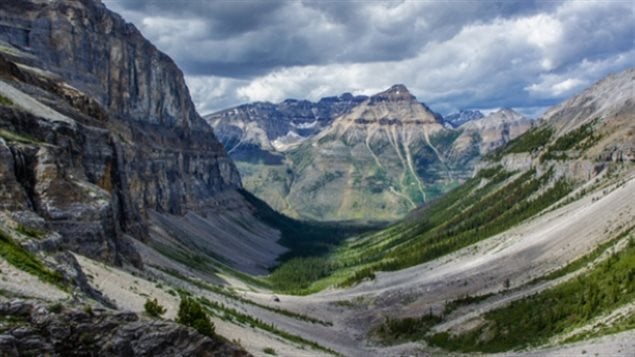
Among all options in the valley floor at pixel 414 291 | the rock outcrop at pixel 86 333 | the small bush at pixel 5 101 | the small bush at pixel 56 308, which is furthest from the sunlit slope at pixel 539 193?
the small bush at pixel 56 308

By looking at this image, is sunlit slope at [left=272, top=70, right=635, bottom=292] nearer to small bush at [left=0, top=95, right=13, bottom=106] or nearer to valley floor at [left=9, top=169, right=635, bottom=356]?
valley floor at [left=9, top=169, right=635, bottom=356]

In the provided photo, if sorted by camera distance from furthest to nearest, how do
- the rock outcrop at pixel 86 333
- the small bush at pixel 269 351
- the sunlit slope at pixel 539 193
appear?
the sunlit slope at pixel 539 193 → the small bush at pixel 269 351 → the rock outcrop at pixel 86 333

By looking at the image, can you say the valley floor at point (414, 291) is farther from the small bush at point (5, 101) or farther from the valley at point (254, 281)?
the small bush at point (5, 101)

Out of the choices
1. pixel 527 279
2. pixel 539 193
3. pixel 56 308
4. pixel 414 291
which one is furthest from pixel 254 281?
pixel 56 308

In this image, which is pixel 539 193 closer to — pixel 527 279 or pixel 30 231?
pixel 527 279

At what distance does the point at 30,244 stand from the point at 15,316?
41.9 ft

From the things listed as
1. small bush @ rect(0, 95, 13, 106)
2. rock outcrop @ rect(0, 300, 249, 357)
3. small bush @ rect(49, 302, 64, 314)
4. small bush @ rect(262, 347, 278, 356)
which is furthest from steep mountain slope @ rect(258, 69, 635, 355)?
small bush @ rect(0, 95, 13, 106)

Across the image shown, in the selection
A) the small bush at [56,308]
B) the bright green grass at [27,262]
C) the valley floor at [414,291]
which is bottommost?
the valley floor at [414,291]

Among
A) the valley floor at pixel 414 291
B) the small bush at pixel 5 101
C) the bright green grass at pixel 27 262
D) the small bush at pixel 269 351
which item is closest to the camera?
the bright green grass at pixel 27 262

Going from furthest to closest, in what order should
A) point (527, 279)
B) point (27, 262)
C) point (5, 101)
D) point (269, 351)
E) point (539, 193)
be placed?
point (539, 193)
point (527, 279)
point (5, 101)
point (269, 351)
point (27, 262)

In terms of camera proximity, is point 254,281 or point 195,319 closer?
point 195,319

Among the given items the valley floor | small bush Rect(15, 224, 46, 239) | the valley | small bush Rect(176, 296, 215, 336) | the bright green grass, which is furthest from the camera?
the valley floor

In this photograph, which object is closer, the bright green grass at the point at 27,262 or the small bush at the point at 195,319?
the bright green grass at the point at 27,262

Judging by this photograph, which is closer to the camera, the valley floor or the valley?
the valley
